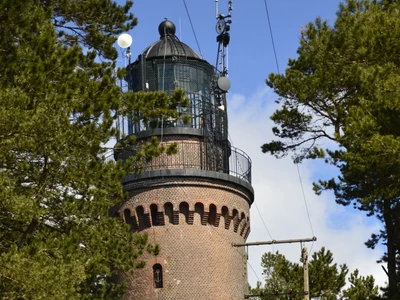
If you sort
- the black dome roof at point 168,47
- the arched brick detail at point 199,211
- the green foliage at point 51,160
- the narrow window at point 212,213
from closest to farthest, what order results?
the green foliage at point 51,160 → the arched brick detail at point 199,211 → the narrow window at point 212,213 → the black dome roof at point 168,47

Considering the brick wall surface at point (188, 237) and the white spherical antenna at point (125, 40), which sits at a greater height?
the white spherical antenna at point (125, 40)

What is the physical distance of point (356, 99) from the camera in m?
24.4

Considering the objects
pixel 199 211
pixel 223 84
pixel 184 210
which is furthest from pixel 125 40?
pixel 199 211

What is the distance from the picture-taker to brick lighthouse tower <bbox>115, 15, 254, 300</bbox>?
30.9m

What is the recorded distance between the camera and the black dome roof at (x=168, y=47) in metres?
33.0

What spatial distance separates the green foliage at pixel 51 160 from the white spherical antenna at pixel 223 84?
10.8 meters

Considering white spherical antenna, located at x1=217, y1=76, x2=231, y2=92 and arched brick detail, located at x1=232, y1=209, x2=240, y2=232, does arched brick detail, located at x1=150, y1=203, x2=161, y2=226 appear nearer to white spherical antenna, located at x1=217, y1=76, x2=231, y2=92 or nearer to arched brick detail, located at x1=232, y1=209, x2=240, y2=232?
arched brick detail, located at x1=232, y1=209, x2=240, y2=232

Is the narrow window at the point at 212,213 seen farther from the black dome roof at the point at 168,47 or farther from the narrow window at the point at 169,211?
the black dome roof at the point at 168,47

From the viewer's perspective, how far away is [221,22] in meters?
35.0

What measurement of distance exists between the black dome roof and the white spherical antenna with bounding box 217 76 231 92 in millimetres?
1054

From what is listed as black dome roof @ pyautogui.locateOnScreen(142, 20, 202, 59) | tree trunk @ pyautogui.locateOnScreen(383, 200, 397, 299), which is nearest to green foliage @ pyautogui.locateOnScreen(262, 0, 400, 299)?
tree trunk @ pyautogui.locateOnScreen(383, 200, 397, 299)

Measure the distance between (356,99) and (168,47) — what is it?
10.2m

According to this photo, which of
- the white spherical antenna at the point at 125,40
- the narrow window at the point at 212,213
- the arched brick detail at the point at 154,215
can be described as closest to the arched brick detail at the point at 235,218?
the narrow window at the point at 212,213

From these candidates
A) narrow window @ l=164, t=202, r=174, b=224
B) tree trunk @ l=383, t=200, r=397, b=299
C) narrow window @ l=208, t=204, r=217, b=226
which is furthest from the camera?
narrow window @ l=208, t=204, r=217, b=226
